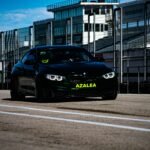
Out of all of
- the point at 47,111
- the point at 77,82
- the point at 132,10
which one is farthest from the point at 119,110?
the point at 132,10

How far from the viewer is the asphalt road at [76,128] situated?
Answer: 5363 mm

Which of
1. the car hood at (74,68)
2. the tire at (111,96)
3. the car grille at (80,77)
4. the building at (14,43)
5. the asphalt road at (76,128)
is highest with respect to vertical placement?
the building at (14,43)

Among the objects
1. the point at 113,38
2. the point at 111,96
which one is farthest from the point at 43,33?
the point at 111,96

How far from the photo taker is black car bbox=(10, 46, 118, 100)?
11.3 metres

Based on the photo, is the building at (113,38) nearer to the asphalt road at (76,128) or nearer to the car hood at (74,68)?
the car hood at (74,68)

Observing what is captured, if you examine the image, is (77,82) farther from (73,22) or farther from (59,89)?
(73,22)

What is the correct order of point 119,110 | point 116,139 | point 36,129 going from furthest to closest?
point 119,110 < point 36,129 < point 116,139

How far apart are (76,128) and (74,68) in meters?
4.88

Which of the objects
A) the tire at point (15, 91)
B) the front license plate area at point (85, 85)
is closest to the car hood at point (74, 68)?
the front license plate area at point (85, 85)

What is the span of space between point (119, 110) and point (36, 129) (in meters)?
2.65

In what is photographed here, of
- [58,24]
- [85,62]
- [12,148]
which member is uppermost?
[58,24]

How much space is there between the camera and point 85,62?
12031 mm

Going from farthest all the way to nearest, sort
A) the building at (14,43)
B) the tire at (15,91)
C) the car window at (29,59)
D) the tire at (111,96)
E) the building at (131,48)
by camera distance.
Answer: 1. the building at (14,43)
2. the building at (131,48)
3. the tire at (15,91)
4. the car window at (29,59)
5. the tire at (111,96)

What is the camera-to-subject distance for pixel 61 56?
40.7 feet
